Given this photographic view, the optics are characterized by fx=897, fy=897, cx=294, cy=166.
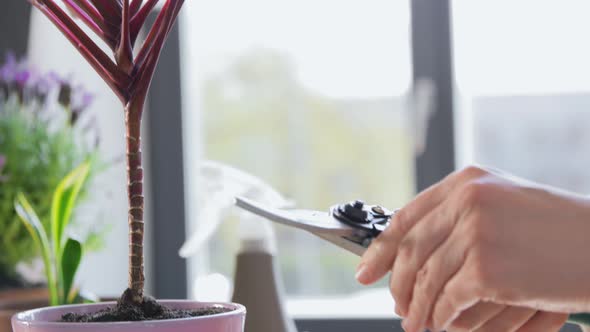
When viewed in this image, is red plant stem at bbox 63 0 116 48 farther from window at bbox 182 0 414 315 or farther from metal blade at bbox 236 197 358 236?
window at bbox 182 0 414 315

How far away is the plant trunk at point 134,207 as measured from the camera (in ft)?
1.53

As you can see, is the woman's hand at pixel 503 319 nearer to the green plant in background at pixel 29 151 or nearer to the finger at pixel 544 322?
the finger at pixel 544 322

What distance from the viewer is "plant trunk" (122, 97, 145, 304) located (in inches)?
18.3

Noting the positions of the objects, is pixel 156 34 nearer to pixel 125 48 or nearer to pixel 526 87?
pixel 125 48

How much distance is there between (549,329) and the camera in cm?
55

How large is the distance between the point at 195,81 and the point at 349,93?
29 centimetres

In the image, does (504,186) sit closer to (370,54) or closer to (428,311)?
(428,311)

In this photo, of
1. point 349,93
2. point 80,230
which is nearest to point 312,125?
point 349,93

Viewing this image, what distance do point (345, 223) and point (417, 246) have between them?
0.04m

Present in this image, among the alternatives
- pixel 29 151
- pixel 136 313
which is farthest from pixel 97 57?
pixel 29 151

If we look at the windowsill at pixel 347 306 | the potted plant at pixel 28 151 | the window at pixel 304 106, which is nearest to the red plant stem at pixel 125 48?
the potted plant at pixel 28 151

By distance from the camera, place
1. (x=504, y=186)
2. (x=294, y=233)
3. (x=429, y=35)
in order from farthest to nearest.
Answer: (x=294, y=233), (x=429, y=35), (x=504, y=186)

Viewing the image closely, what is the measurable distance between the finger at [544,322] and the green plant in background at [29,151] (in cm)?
66

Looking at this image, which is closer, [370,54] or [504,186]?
[504,186]
